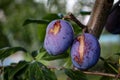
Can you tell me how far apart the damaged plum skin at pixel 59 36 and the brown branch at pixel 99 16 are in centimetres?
7

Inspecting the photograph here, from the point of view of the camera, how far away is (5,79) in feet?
2.93

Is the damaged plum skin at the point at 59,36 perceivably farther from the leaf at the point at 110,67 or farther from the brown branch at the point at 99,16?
the leaf at the point at 110,67

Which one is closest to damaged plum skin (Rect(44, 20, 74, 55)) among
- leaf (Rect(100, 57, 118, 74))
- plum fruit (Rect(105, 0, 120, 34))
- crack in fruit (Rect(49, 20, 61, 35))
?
crack in fruit (Rect(49, 20, 61, 35))

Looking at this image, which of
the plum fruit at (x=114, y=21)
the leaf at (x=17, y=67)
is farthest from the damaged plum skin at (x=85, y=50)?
the plum fruit at (x=114, y=21)

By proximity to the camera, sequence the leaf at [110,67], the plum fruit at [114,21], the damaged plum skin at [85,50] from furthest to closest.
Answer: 1. the plum fruit at [114,21]
2. the leaf at [110,67]
3. the damaged plum skin at [85,50]

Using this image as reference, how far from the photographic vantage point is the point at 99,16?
84 centimetres

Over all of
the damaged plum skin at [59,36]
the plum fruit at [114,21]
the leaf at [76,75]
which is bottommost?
the leaf at [76,75]

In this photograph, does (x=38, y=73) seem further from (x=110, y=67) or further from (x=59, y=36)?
(x=110, y=67)

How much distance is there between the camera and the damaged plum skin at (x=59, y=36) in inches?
30.8

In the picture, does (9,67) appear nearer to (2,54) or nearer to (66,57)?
(2,54)

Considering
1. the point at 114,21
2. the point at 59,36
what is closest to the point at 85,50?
the point at 59,36

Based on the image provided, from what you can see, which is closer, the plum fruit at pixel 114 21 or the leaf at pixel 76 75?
the leaf at pixel 76 75

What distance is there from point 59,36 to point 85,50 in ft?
0.20

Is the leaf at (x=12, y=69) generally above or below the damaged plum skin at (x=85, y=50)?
below
